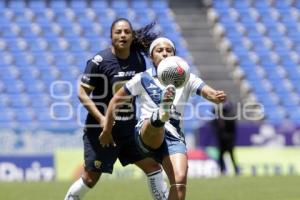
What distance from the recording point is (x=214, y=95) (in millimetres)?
8062

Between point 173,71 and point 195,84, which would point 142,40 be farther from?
point 173,71

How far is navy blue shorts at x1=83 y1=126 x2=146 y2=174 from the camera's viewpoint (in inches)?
362

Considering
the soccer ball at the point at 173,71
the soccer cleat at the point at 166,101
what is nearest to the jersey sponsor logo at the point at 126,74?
the soccer ball at the point at 173,71

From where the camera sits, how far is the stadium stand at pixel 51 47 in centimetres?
2342

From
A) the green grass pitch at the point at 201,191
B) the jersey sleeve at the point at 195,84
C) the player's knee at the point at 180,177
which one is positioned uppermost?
the jersey sleeve at the point at 195,84

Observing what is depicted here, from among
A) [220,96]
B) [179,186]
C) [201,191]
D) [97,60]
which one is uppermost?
[97,60]

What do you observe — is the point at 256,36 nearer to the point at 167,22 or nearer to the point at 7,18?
the point at 167,22

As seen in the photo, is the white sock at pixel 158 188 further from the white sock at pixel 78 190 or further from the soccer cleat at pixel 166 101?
the soccer cleat at pixel 166 101

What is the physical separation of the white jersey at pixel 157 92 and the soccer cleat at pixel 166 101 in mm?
592

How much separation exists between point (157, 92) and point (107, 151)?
1309 millimetres

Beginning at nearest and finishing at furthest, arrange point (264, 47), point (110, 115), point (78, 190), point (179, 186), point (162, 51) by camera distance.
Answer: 1. point (179, 186)
2. point (162, 51)
3. point (110, 115)
4. point (78, 190)
5. point (264, 47)

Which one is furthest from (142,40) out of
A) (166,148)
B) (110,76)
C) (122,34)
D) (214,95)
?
(166,148)

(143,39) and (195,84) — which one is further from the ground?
(143,39)

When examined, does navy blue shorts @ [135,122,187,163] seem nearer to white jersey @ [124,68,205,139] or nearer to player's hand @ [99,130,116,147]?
white jersey @ [124,68,205,139]
